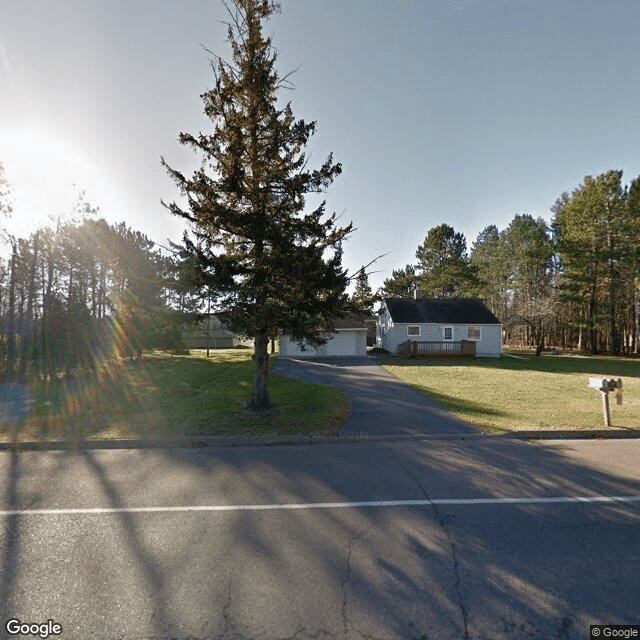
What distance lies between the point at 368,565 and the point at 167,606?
1845mm

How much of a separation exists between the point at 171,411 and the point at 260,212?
6.19 meters

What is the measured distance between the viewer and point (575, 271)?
102 feet

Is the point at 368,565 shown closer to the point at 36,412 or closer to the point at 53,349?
the point at 36,412

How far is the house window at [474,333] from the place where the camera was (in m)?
28.0

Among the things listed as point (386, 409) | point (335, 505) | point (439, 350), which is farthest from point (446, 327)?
point (335, 505)

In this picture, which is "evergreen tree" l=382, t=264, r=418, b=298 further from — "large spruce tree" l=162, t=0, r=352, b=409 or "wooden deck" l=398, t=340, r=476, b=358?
"large spruce tree" l=162, t=0, r=352, b=409

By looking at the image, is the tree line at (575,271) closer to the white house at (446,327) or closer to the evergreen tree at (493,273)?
the evergreen tree at (493,273)

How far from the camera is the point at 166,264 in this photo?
335 inches

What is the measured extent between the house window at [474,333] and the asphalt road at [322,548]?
2348cm

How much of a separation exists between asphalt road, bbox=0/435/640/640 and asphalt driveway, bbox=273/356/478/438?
5.76 feet

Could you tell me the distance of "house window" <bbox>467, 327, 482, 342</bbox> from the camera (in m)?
28.0

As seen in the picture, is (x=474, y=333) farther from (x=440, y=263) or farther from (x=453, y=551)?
(x=453, y=551)

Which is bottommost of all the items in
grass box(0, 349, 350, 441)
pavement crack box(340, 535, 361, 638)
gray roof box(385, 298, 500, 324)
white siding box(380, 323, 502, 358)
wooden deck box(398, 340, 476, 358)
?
grass box(0, 349, 350, 441)

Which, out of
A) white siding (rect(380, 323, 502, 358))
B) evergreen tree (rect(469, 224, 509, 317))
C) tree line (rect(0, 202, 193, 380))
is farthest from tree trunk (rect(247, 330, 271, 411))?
evergreen tree (rect(469, 224, 509, 317))
